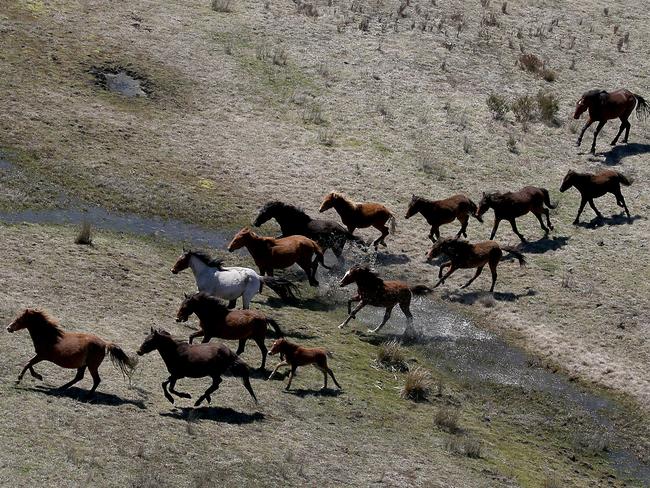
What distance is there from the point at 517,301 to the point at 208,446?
10.7 m

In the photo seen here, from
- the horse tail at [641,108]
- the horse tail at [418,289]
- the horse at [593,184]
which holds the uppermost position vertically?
the horse tail at [641,108]

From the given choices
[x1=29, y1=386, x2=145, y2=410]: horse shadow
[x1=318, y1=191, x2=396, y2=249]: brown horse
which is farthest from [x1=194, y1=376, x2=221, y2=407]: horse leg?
[x1=318, y1=191, x2=396, y2=249]: brown horse

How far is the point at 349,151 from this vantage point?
99.9 feet

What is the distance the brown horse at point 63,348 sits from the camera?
52.5 feet

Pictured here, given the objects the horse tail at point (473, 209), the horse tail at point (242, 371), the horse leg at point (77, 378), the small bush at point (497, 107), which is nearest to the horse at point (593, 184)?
the horse tail at point (473, 209)

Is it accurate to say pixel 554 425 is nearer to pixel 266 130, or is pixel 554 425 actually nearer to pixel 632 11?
pixel 266 130

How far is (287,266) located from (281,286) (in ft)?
3.02

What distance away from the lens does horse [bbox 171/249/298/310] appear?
20.5 metres

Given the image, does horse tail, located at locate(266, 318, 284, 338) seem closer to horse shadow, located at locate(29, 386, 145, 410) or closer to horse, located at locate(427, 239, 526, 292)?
horse shadow, located at locate(29, 386, 145, 410)

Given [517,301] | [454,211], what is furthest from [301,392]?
[454,211]

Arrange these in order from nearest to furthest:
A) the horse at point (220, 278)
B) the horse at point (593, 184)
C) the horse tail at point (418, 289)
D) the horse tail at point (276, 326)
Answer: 1. the horse tail at point (276, 326)
2. the horse at point (220, 278)
3. the horse tail at point (418, 289)
4. the horse at point (593, 184)

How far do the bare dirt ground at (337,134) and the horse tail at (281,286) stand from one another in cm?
157

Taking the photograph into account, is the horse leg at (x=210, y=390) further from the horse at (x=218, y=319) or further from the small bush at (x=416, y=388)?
the small bush at (x=416, y=388)

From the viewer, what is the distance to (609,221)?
28031 mm
